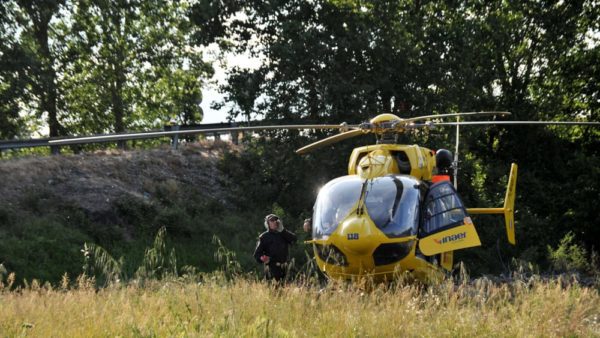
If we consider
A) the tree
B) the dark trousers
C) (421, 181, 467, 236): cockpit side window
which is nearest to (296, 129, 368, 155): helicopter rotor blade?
(421, 181, 467, 236): cockpit side window

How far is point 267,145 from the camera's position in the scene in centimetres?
2473

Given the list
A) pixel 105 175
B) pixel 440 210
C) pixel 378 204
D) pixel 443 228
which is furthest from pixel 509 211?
pixel 105 175

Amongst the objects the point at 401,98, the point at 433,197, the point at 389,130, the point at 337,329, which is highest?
the point at 401,98

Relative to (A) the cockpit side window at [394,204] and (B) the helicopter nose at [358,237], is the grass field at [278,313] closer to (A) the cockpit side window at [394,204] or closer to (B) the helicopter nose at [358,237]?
(B) the helicopter nose at [358,237]

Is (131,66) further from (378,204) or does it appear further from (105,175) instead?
(378,204)

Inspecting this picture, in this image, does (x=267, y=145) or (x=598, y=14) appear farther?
→ (x=598, y=14)

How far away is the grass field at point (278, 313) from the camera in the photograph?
6.95 m

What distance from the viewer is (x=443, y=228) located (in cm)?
1122

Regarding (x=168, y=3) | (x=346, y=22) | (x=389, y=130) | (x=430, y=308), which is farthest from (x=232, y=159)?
(x=430, y=308)

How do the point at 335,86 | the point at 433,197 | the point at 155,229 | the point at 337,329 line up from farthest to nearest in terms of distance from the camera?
the point at 335,86 → the point at 155,229 → the point at 433,197 → the point at 337,329

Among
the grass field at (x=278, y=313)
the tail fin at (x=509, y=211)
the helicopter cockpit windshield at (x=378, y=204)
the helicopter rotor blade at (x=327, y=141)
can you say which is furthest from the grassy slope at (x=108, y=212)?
the grass field at (x=278, y=313)

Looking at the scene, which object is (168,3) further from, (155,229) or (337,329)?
(337,329)

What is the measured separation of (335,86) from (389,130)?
10.6 meters

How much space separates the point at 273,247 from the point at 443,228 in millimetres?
2793
